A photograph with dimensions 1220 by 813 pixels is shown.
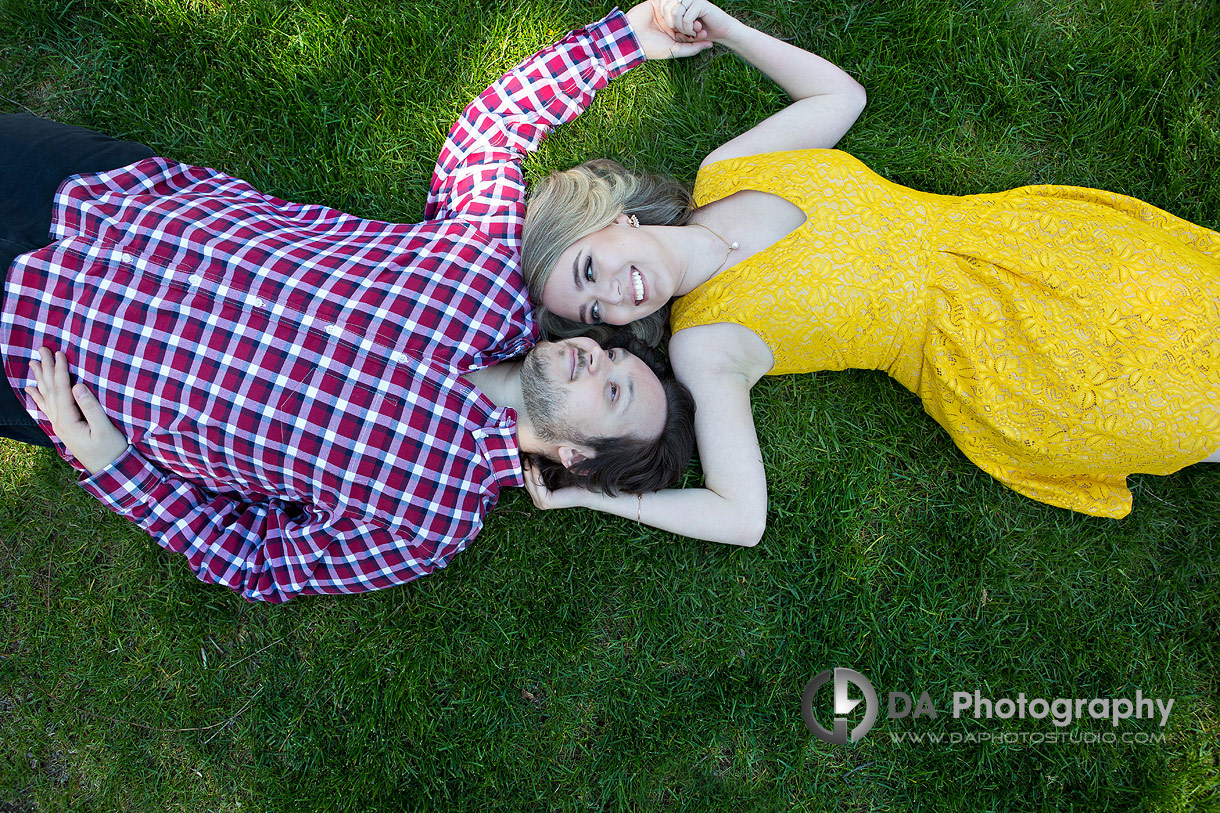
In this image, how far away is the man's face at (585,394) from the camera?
329 centimetres

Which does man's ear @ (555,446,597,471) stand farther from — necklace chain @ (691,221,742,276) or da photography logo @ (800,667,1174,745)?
da photography logo @ (800,667,1174,745)

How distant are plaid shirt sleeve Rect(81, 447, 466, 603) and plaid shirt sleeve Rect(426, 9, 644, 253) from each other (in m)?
1.73

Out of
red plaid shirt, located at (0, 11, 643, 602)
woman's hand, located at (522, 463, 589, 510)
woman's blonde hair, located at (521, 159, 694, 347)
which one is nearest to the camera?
red plaid shirt, located at (0, 11, 643, 602)

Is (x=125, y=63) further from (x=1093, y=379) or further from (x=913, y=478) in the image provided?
(x=1093, y=379)

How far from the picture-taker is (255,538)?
3.51 meters

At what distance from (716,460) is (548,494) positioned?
0.93 metres

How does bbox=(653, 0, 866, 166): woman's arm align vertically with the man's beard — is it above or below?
above

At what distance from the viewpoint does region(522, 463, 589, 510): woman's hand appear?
3.67 m

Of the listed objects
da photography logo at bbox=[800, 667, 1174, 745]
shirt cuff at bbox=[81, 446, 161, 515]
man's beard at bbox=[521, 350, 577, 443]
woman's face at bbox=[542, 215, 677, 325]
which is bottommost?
da photography logo at bbox=[800, 667, 1174, 745]

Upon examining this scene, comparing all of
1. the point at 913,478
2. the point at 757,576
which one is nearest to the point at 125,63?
the point at 757,576

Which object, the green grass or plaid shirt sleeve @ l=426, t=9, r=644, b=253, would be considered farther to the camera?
the green grass

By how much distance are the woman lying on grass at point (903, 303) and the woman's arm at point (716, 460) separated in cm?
1

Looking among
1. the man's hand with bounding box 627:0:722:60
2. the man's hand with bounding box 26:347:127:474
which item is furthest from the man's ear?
the man's hand with bounding box 627:0:722:60

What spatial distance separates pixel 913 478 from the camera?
3988 mm
